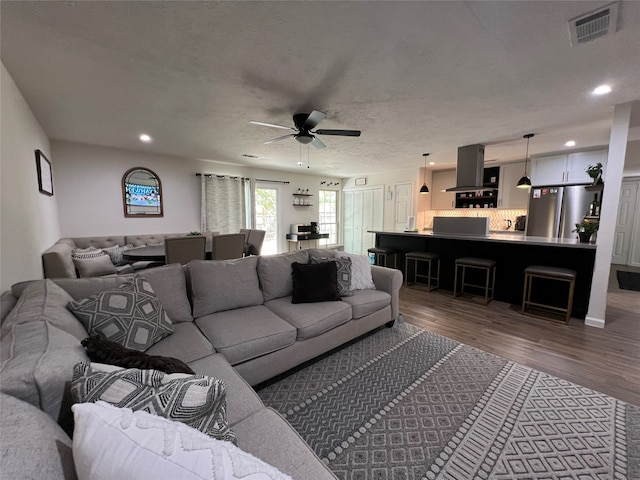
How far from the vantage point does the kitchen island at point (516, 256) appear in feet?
10.9

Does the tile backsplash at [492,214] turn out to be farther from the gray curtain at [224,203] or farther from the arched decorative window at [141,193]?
the arched decorative window at [141,193]

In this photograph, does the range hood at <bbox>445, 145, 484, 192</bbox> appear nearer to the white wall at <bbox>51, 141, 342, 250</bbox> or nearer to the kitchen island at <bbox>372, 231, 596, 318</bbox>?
the kitchen island at <bbox>372, 231, 596, 318</bbox>

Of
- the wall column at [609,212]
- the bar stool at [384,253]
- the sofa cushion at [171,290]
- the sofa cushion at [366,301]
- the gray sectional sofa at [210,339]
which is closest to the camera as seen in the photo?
the gray sectional sofa at [210,339]

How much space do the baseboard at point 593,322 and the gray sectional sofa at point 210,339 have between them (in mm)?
2331

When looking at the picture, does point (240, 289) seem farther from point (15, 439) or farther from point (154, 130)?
point (154, 130)

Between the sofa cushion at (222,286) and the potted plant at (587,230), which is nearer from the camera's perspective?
the sofa cushion at (222,286)

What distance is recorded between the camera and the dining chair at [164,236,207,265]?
3211mm

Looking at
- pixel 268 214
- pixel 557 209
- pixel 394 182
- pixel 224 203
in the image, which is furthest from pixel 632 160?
pixel 224 203

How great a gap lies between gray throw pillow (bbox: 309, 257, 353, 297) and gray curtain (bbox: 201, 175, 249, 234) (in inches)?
145

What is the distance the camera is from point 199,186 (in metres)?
5.61

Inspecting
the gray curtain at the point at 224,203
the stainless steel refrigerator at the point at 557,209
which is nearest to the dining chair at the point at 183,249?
the gray curtain at the point at 224,203

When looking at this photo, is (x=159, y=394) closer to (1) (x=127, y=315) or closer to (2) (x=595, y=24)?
(1) (x=127, y=315)

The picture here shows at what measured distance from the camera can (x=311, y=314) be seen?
225 centimetres

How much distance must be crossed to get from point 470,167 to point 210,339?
4809 millimetres
